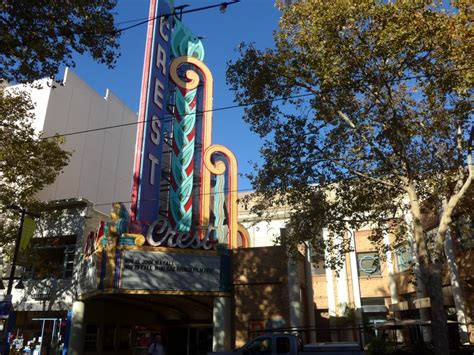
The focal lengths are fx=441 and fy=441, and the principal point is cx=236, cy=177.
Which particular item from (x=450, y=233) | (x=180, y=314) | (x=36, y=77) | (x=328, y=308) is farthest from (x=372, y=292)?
(x=36, y=77)

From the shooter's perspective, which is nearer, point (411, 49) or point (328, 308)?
point (411, 49)

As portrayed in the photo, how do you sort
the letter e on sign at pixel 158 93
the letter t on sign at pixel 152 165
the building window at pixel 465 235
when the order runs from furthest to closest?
the letter e on sign at pixel 158 93, the letter t on sign at pixel 152 165, the building window at pixel 465 235

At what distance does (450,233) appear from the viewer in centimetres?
2473

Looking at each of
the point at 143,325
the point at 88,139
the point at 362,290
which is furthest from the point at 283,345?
the point at 88,139

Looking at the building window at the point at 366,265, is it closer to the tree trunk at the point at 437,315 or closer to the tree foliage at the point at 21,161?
the tree trunk at the point at 437,315

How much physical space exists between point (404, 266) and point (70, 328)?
918 inches

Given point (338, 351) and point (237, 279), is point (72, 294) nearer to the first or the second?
point (237, 279)

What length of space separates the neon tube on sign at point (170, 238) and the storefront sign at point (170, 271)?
1.61 feet

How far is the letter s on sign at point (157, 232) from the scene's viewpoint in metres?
21.2

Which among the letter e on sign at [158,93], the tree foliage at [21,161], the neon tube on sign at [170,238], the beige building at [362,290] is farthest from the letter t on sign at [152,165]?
the beige building at [362,290]

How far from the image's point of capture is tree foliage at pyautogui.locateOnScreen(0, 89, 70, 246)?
78.2 feet

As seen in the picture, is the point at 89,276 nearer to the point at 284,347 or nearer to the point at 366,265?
the point at 284,347

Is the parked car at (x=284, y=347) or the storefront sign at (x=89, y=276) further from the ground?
the storefront sign at (x=89, y=276)

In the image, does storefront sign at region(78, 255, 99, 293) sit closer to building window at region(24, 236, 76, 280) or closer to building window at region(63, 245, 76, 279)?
building window at region(63, 245, 76, 279)
